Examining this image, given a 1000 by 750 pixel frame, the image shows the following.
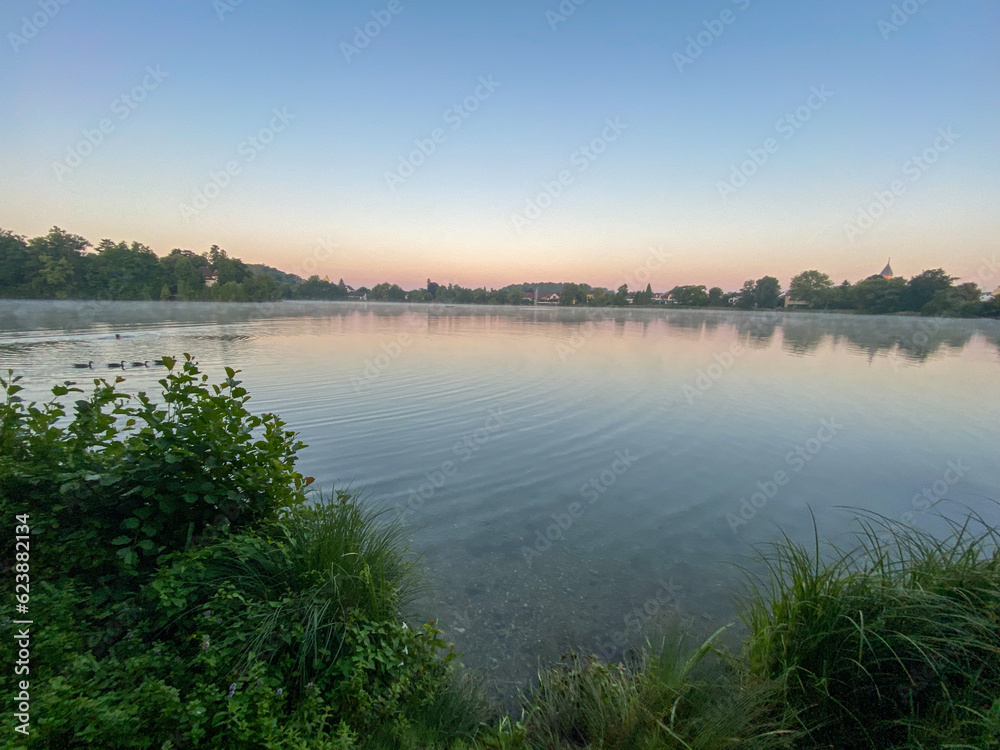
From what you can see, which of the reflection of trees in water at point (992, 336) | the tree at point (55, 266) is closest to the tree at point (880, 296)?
the reflection of trees in water at point (992, 336)

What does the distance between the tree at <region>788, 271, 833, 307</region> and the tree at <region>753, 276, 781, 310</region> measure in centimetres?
627

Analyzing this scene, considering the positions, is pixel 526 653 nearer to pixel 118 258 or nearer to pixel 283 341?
pixel 283 341

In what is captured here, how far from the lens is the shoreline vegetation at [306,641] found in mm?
2094

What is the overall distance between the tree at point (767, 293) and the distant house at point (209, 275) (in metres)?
142

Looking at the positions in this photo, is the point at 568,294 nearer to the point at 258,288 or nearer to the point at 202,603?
the point at 258,288

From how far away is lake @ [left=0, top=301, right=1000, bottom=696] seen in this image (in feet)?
14.3

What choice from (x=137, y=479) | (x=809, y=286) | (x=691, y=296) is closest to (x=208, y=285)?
(x=137, y=479)

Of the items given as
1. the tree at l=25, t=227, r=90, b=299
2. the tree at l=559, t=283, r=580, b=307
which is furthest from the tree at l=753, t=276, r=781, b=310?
the tree at l=25, t=227, r=90, b=299

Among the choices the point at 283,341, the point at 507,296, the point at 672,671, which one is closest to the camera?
the point at 672,671

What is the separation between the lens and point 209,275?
291 ft

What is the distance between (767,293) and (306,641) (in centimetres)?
14541

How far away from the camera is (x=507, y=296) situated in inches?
5541

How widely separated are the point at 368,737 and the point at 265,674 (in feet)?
2.20

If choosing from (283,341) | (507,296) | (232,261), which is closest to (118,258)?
(232,261)
